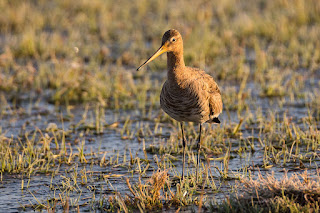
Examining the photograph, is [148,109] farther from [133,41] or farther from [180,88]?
[133,41]

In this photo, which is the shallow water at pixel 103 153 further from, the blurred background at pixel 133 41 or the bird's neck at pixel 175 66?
the bird's neck at pixel 175 66

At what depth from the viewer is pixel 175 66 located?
6078 millimetres

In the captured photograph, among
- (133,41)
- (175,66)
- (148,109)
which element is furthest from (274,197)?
(133,41)

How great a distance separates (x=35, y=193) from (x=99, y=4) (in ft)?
29.4

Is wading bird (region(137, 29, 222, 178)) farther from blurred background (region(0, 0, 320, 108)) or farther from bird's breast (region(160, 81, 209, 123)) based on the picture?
blurred background (region(0, 0, 320, 108))

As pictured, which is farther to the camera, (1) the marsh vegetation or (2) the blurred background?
(2) the blurred background

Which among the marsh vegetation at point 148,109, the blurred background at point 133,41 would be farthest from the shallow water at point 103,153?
the blurred background at point 133,41

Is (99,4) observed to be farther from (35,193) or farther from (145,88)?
(35,193)

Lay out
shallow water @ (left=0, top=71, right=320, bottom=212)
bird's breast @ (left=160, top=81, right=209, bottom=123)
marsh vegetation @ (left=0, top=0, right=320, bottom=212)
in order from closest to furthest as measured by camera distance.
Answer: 1. marsh vegetation @ (left=0, top=0, right=320, bottom=212)
2. shallow water @ (left=0, top=71, right=320, bottom=212)
3. bird's breast @ (left=160, top=81, right=209, bottom=123)

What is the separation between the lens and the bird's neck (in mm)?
6025

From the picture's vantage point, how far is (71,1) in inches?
564

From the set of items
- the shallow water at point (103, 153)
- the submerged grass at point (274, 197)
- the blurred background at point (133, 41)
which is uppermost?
the blurred background at point (133, 41)

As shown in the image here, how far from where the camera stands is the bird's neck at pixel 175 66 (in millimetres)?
6025

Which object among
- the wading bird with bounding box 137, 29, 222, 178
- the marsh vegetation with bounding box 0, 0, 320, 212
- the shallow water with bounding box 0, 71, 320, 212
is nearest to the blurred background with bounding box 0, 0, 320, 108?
the marsh vegetation with bounding box 0, 0, 320, 212
